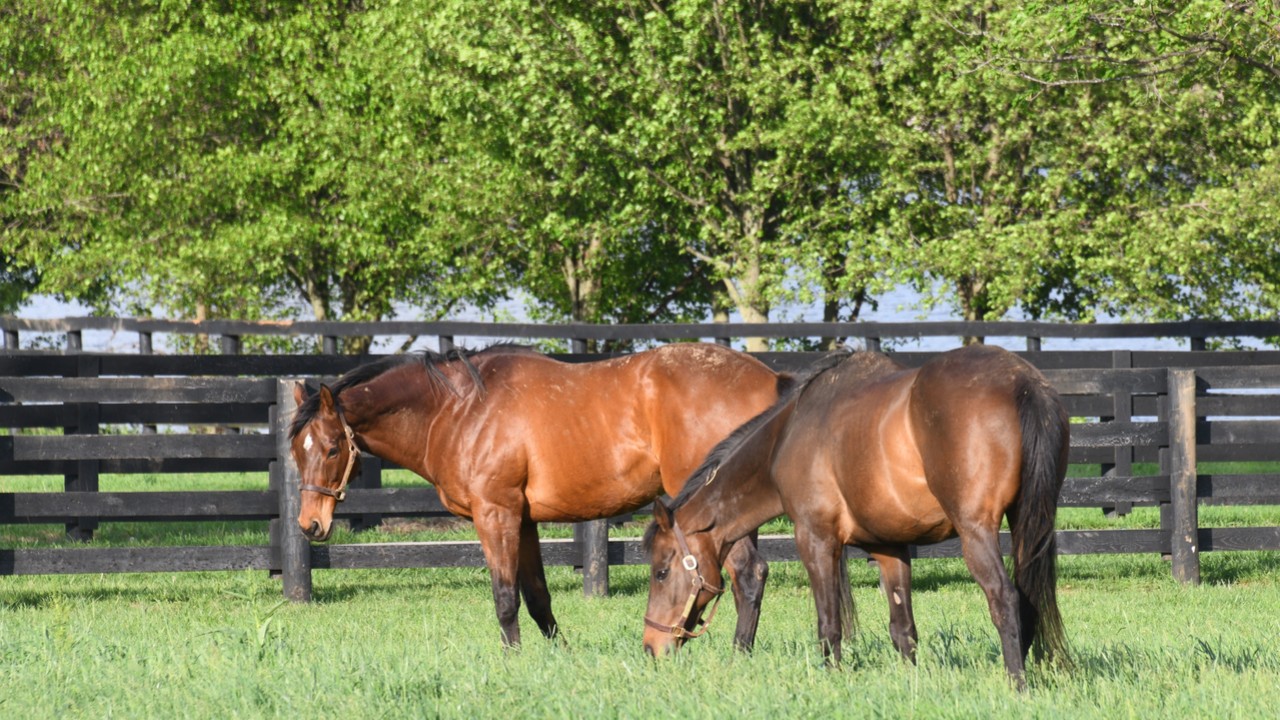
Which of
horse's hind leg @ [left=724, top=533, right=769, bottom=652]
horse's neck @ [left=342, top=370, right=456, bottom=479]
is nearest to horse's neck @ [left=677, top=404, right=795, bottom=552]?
horse's hind leg @ [left=724, top=533, right=769, bottom=652]

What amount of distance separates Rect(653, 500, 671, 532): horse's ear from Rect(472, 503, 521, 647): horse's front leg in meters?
1.21


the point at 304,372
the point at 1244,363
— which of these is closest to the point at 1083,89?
the point at 1244,363

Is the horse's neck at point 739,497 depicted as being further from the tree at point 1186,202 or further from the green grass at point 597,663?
the tree at point 1186,202

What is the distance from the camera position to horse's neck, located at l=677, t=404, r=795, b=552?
19.9ft

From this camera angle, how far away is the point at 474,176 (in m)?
24.5

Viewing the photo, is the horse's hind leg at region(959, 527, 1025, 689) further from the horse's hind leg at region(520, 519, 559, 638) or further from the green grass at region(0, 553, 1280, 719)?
the horse's hind leg at region(520, 519, 559, 638)

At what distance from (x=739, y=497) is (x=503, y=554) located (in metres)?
1.47

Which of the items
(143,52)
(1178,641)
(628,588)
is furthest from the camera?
(143,52)

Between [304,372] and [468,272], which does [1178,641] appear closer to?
[304,372]

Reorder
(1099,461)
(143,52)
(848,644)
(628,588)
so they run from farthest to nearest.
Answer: (143,52)
(1099,461)
(628,588)
(848,644)

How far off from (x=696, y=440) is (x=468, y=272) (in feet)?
63.9

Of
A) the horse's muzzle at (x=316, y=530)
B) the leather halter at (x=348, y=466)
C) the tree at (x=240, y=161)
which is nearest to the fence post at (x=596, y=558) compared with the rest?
the leather halter at (x=348, y=466)

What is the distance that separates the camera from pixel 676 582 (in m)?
5.98

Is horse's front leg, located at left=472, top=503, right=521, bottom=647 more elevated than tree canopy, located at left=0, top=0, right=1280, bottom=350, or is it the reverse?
tree canopy, located at left=0, top=0, right=1280, bottom=350
